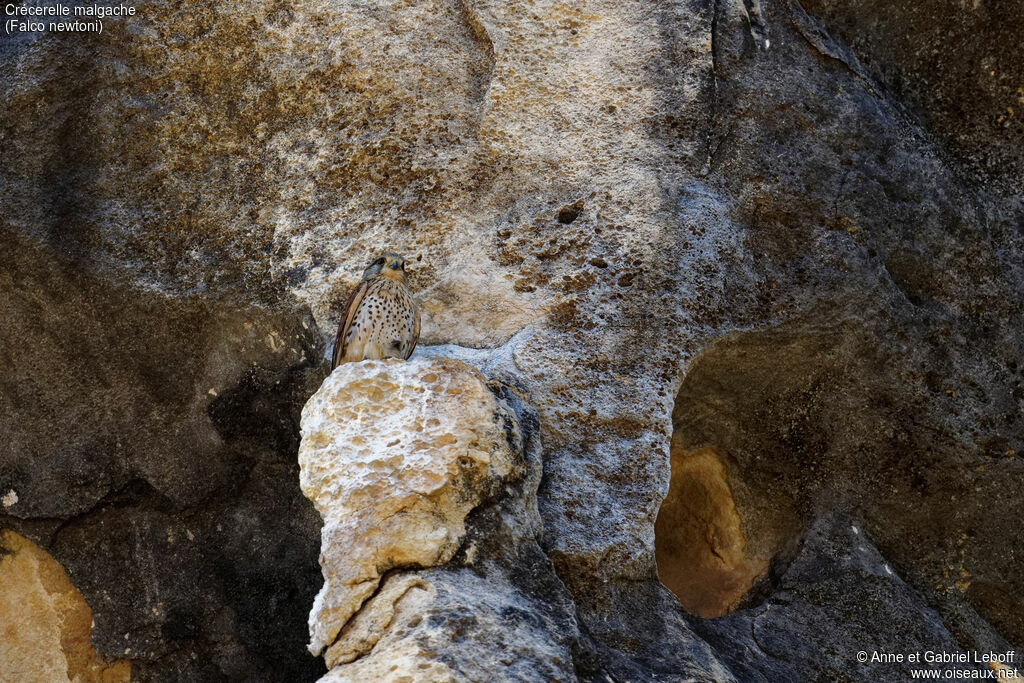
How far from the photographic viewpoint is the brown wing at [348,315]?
399cm

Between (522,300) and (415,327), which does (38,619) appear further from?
(522,300)

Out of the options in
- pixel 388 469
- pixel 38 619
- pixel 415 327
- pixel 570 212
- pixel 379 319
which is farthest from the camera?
pixel 38 619

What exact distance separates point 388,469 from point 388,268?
99 cm

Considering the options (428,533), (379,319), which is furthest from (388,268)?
(428,533)

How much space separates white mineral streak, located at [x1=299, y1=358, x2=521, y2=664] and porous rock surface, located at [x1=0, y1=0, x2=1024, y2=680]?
59 cm

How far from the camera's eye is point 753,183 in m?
4.70

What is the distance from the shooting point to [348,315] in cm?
400

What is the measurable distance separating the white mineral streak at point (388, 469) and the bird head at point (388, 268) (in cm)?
59

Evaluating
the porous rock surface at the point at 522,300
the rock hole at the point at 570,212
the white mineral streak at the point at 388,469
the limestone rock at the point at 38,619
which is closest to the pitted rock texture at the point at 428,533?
the white mineral streak at the point at 388,469

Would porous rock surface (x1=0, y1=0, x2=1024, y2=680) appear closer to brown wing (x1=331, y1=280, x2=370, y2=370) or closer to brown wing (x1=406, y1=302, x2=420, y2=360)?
brown wing (x1=406, y1=302, x2=420, y2=360)

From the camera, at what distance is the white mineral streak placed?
315 centimetres

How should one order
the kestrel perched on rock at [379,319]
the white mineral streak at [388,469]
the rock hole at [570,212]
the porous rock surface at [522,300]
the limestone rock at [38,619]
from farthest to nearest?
the limestone rock at [38,619] < the rock hole at [570,212] < the porous rock surface at [522,300] < the kestrel perched on rock at [379,319] < the white mineral streak at [388,469]

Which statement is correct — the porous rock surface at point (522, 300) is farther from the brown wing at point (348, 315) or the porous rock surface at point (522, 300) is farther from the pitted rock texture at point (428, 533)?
the pitted rock texture at point (428, 533)

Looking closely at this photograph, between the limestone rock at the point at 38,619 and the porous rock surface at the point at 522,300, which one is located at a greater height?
the porous rock surface at the point at 522,300
